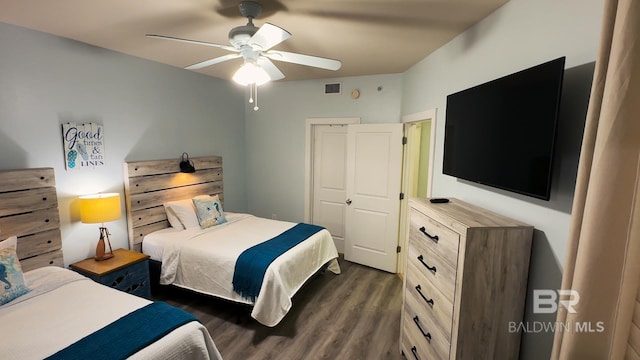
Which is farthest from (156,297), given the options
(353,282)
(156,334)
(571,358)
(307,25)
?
(571,358)

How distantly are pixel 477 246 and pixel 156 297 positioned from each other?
3.22m

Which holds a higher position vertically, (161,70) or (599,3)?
(161,70)

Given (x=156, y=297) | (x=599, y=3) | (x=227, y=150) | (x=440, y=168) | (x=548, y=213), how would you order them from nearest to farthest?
(x=599, y=3), (x=548, y=213), (x=440, y=168), (x=156, y=297), (x=227, y=150)

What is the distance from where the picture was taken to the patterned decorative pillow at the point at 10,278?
6.09 feet

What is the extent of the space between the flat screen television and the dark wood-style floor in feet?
5.34

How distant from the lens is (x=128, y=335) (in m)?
1.56

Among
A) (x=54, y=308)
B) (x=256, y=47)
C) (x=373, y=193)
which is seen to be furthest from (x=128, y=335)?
(x=373, y=193)

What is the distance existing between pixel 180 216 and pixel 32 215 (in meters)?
1.29

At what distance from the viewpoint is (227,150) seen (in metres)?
4.62

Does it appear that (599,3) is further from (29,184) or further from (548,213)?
(29,184)

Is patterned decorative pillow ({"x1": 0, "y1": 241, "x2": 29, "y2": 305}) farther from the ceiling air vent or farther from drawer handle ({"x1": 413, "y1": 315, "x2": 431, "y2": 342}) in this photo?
the ceiling air vent

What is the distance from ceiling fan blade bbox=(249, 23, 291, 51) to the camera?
1612 millimetres

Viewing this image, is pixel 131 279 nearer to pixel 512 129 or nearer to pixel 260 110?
pixel 260 110

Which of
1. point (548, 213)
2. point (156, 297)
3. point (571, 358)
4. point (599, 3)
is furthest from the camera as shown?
point (156, 297)
